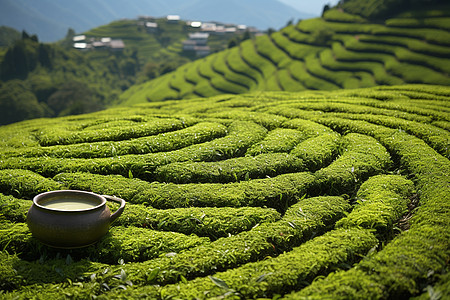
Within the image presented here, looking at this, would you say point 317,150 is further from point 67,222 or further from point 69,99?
point 69,99

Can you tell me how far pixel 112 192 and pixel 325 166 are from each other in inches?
186

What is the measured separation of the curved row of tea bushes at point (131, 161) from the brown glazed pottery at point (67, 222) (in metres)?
2.26

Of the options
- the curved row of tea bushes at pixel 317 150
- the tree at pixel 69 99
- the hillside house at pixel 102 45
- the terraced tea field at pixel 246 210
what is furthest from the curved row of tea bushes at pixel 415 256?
the hillside house at pixel 102 45

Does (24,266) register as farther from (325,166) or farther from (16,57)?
(16,57)

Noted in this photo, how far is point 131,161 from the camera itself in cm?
742

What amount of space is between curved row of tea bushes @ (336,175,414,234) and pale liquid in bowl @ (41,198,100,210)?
155 inches

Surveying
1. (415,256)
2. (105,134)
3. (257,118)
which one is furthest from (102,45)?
(415,256)

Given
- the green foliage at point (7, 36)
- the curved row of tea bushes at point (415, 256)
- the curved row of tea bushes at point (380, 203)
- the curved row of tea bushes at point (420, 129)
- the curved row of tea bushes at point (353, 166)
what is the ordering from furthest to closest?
the green foliage at point (7, 36) → the curved row of tea bushes at point (420, 129) → the curved row of tea bushes at point (353, 166) → the curved row of tea bushes at point (380, 203) → the curved row of tea bushes at point (415, 256)

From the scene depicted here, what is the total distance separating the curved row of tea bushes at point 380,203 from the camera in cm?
532

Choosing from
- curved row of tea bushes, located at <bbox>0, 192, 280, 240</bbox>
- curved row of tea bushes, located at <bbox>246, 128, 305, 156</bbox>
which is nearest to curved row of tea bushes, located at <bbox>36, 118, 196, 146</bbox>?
curved row of tea bushes, located at <bbox>246, 128, 305, 156</bbox>

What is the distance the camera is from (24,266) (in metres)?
4.62

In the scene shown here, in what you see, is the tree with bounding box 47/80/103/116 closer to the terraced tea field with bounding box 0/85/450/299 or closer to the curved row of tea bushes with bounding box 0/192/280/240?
the terraced tea field with bounding box 0/85/450/299

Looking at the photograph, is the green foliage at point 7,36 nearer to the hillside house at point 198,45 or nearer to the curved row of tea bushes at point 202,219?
the hillside house at point 198,45

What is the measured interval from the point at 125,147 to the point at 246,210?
3.93 metres
